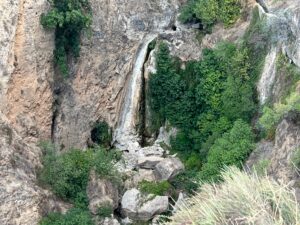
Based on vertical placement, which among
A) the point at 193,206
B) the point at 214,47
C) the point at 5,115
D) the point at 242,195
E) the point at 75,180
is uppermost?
the point at 214,47

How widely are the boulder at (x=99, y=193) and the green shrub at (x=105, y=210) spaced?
73 millimetres

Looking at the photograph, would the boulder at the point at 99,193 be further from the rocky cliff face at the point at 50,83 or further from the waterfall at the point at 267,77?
the waterfall at the point at 267,77

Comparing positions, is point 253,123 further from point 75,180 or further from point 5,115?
point 5,115

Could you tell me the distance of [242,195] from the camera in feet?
30.3

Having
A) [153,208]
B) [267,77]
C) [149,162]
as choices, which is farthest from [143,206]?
[267,77]

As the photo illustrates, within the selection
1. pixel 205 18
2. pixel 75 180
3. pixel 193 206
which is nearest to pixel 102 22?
pixel 205 18

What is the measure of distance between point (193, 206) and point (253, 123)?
1247 cm

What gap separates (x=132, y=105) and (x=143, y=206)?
774cm

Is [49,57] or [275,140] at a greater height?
[49,57]

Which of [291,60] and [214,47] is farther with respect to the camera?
[214,47]

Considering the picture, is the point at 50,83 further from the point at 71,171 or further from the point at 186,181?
the point at 186,181

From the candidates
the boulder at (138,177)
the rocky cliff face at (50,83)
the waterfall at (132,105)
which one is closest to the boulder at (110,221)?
the rocky cliff face at (50,83)

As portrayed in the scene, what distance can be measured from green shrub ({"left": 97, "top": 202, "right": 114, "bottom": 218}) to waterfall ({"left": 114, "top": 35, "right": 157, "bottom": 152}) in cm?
668

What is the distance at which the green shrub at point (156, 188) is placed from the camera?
74.0 feet
